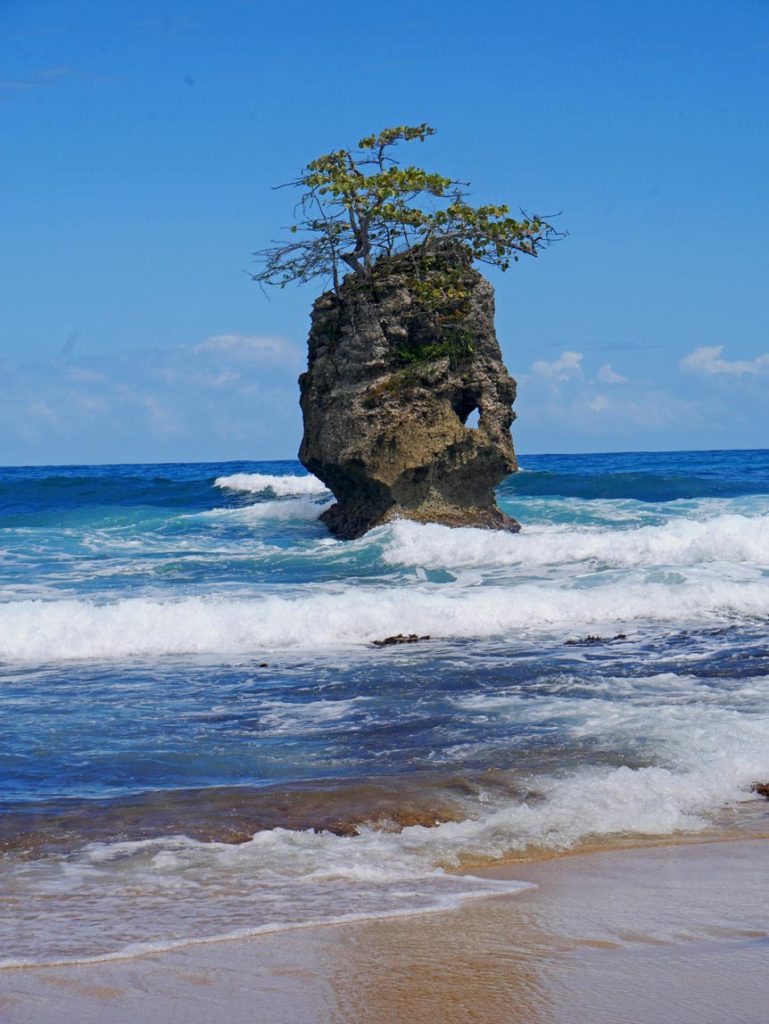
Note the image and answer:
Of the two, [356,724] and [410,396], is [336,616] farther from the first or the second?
[410,396]

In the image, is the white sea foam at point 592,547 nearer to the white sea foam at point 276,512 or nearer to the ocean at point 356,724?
the ocean at point 356,724

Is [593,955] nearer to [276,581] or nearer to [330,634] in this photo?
[330,634]

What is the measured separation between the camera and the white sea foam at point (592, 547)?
15.5 metres

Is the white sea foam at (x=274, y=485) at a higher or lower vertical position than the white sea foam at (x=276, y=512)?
higher

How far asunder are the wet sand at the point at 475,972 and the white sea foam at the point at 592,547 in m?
11.6

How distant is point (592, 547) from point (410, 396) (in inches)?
161

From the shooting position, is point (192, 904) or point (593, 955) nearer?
point (593, 955)

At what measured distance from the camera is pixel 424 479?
18016mm

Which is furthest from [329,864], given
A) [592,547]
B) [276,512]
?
[276,512]

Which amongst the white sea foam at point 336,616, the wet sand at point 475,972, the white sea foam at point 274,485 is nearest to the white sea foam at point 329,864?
the wet sand at point 475,972

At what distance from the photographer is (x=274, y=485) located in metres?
31.8

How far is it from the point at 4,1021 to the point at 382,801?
8.79 ft

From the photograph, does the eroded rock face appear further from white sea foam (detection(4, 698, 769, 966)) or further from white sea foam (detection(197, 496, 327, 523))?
white sea foam (detection(4, 698, 769, 966))

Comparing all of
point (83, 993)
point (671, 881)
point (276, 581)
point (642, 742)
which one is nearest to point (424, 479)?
point (276, 581)
